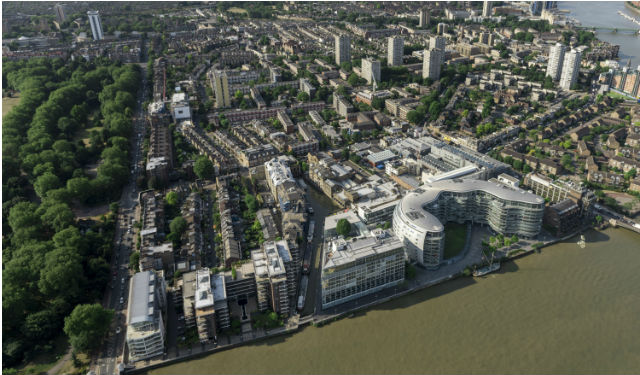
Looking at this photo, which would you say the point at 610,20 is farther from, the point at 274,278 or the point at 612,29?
the point at 274,278

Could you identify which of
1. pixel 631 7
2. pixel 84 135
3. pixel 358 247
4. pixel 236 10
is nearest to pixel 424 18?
pixel 236 10

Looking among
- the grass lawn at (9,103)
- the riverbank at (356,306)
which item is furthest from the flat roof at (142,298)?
the grass lawn at (9,103)

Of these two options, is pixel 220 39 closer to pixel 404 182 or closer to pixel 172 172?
pixel 172 172

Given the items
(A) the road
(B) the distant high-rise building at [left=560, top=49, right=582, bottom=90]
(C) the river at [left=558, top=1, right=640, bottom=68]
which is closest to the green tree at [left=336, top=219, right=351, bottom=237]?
(A) the road

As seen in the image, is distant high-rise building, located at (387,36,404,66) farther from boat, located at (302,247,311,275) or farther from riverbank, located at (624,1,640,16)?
riverbank, located at (624,1,640,16)

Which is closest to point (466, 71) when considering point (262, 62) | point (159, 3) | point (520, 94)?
point (520, 94)
